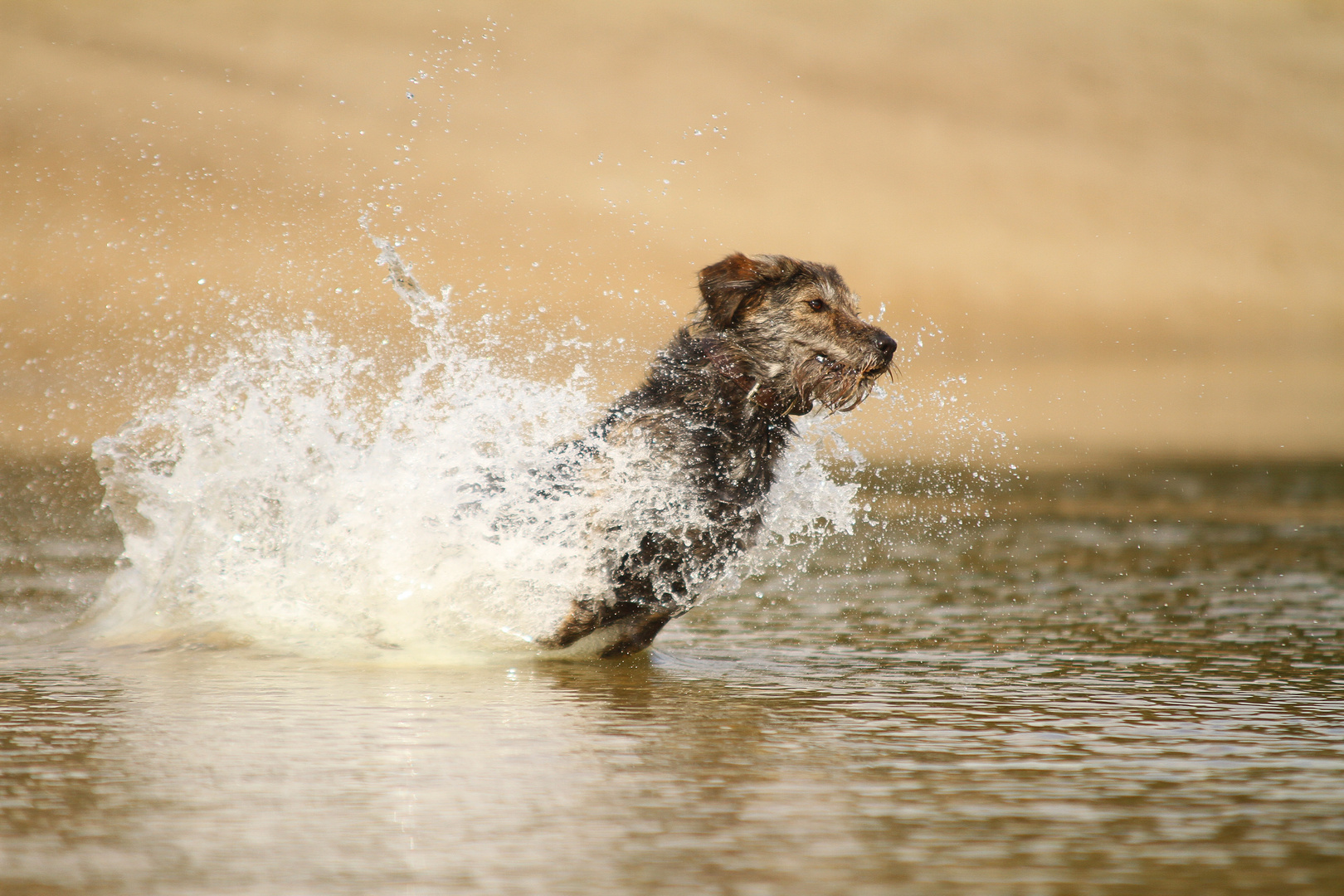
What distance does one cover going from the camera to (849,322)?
6945 millimetres

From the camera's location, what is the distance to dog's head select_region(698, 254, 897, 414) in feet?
22.4

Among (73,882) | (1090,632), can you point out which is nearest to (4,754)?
(73,882)

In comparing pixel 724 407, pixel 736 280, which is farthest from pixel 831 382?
pixel 736 280

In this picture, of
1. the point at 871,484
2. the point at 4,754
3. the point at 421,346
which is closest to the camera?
the point at 4,754

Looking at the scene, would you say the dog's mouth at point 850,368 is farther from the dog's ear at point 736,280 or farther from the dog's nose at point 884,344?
the dog's ear at point 736,280

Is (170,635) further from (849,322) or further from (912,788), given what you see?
(912,788)

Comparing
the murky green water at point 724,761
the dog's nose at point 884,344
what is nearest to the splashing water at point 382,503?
the murky green water at point 724,761

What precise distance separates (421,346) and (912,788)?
4475 millimetres

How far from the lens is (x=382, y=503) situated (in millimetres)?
7094

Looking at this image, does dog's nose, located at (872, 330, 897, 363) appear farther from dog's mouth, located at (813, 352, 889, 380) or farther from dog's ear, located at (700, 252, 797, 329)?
dog's ear, located at (700, 252, 797, 329)

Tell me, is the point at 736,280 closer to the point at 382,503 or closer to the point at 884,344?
the point at 884,344

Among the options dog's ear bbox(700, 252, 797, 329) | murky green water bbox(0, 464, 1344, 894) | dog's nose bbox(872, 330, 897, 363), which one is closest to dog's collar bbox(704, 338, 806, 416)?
dog's ear bbox(700, 252, 797, 329)

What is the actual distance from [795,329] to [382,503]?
2.47 meters

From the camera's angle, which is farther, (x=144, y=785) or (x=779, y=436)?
(x=779, y=436)
